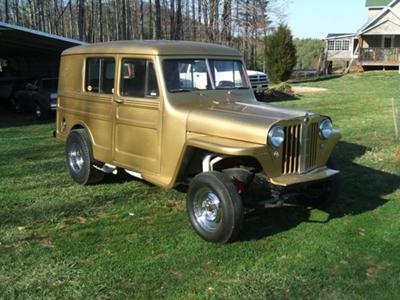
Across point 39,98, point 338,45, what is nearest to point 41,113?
point 39,98

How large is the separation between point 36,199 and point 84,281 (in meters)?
2.75

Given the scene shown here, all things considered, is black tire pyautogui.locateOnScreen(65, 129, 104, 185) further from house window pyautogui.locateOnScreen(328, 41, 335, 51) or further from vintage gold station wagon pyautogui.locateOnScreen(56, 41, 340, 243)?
house window pyautogui.locateOnScreen(328, 41, 335, 51)

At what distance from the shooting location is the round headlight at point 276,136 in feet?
16.6

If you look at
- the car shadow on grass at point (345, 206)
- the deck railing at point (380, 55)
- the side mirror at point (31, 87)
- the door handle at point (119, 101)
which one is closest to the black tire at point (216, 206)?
the car shadow on grass at point (345, 206)

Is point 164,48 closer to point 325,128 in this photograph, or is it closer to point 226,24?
point 325,128

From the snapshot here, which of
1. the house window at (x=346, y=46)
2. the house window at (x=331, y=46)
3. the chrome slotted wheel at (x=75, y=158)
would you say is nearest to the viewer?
the chrome slotted wheel at (x=75, y=158)

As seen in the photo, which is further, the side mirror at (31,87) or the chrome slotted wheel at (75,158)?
the side mirror at (31,87)

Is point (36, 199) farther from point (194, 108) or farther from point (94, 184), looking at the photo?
point (194, 108)

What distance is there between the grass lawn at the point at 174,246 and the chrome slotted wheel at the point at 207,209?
204mm

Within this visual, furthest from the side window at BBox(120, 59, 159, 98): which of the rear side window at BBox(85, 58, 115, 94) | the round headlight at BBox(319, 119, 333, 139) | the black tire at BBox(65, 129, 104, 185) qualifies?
the round headlight at BBox(319, 119, 333, 139)

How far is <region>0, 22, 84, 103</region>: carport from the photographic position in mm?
17422

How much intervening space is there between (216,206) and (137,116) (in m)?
1.68

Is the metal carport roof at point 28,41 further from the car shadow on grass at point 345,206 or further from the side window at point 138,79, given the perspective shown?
the car shadow on grass at point 345,206

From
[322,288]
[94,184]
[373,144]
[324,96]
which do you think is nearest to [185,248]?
[322,288]
